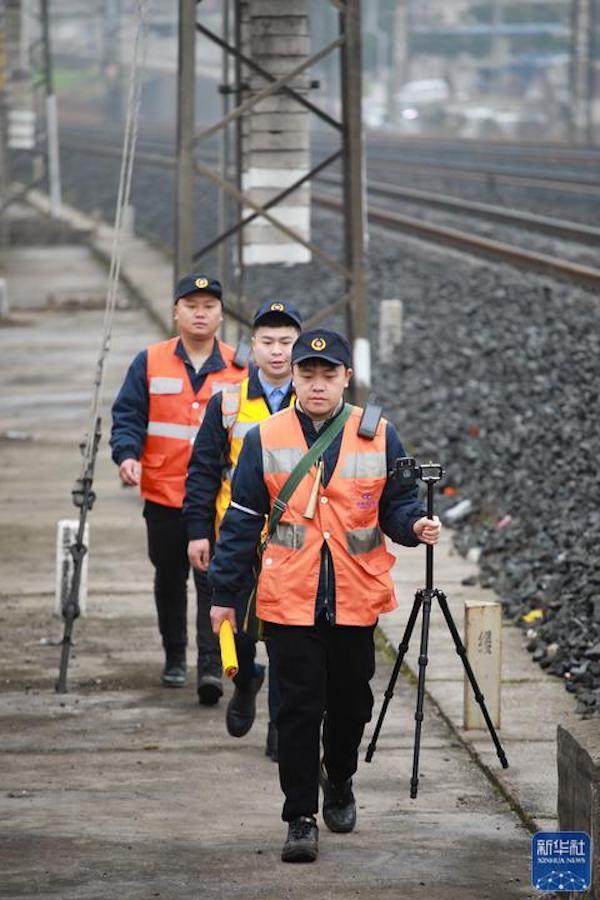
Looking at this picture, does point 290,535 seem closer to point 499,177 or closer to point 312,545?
point 312,545

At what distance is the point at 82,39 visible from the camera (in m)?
148

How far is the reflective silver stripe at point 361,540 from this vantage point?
23.3ft

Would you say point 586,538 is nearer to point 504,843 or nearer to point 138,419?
point 138,419

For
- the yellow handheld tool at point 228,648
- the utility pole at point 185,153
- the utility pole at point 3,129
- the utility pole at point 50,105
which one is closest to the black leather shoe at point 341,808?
the yellow handheld tool at point 228,648

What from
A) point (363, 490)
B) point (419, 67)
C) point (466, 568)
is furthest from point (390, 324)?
point (419, 67)

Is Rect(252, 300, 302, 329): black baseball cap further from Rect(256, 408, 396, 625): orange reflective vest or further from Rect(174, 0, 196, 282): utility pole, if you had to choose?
Rect(174, 0, 196, 282): utility pole

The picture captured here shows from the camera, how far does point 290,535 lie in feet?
23.2

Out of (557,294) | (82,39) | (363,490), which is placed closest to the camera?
(363,490)

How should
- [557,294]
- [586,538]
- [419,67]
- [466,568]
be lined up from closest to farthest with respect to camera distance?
[586,538]
[466,568]
[557,294]
[419,67]

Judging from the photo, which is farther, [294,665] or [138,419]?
[138,419]

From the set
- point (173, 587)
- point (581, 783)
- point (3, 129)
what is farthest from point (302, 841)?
point (3, 129)

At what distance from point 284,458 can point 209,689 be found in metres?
2.55

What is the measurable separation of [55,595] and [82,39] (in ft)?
459

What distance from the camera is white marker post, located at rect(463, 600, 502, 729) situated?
8875 mm
